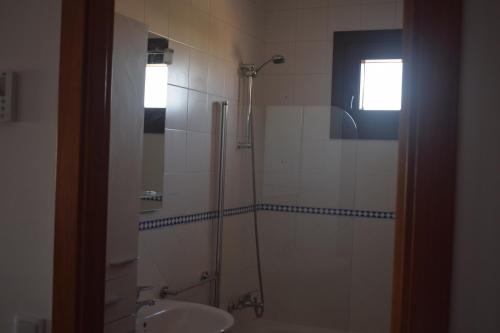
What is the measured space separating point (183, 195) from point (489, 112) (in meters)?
1.75

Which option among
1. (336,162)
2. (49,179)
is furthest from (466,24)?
(336,162)

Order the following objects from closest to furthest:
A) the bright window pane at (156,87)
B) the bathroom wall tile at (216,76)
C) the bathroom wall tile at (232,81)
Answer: the bright window pane at (156,87), the bathroom wall tile at (216,76), the bathroom wall tile at (232,81)

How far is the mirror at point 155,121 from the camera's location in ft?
6.66

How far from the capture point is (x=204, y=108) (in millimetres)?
2508

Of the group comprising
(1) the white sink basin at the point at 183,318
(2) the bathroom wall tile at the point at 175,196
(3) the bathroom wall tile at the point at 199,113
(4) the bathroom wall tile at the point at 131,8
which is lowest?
(1) the white sink basin at the point at 183,318

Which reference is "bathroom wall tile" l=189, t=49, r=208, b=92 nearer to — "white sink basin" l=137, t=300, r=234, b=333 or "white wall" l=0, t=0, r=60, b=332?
"white sink basin" l=137, t=300, r=234, b=333

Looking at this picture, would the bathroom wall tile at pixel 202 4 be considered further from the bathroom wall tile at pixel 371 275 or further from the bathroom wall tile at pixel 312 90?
the bathroom wall tile at pixel 371 275

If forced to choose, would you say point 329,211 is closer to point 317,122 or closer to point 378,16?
point 317,122

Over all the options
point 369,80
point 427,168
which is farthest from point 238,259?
point 427,168

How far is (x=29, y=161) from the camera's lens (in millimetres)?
1156

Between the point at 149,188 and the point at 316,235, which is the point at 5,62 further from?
the point at 316,235

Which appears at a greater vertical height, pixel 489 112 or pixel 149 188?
pixel 489 112

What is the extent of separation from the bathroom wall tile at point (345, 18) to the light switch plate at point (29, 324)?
2549 millimetres

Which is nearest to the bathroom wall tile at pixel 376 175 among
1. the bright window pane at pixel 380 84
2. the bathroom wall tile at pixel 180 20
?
the bright window pane at pixel 380 84
